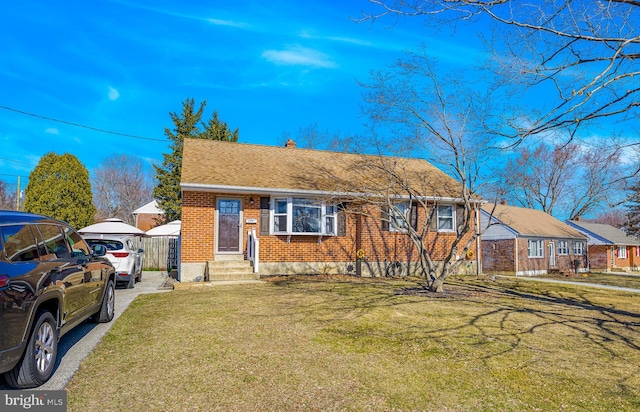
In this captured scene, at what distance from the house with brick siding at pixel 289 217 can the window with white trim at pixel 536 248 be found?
1297cm

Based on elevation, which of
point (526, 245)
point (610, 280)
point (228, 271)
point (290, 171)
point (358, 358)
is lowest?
point (610, 280)

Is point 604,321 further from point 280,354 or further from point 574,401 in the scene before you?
point 280,354

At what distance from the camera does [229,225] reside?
45.0ft

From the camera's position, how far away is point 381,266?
15.4m

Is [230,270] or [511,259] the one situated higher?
[230,270]

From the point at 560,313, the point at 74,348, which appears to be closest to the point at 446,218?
the point at 560,313

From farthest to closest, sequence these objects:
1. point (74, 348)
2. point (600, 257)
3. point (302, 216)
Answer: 1. point (600, 257)
2. point (302, 216)
3. point (74, 348)

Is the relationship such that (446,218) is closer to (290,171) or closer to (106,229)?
(290,171)

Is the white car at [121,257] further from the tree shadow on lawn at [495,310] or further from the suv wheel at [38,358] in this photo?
the suv wheel at [38,358]

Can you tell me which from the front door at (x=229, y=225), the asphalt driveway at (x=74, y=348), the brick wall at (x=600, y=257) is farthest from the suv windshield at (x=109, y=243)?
the brick wall at (x=600, y=257)

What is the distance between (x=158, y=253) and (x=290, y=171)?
28.8 ft

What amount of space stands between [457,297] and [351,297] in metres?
2.85

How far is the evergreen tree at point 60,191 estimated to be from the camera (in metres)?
21.6

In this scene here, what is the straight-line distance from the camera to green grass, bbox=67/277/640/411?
3934 mm
